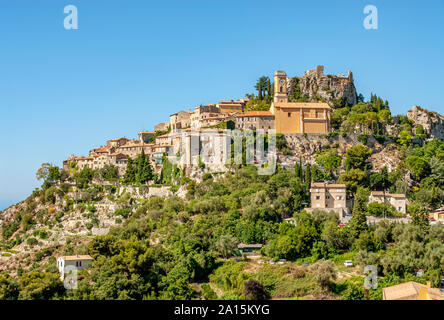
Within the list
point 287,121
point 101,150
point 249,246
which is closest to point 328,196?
point 249,246

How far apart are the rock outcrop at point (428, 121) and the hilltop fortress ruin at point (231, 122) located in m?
8.34

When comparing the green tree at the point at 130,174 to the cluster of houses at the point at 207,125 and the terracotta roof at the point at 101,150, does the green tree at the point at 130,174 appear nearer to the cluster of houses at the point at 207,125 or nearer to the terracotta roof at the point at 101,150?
the cluster of houses at the point at 207,125

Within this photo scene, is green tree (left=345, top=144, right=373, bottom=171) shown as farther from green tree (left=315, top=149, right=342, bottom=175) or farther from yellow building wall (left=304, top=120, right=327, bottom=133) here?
yellow building wall (left=304, top=120, right=327, bottom=133)

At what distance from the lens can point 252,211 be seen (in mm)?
49594

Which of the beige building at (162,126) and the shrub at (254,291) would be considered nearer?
Answer: the shrub at (254,291)

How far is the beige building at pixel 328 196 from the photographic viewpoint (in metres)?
52.1

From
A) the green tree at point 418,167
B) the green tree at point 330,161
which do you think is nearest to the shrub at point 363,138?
the green tree at point 330,161

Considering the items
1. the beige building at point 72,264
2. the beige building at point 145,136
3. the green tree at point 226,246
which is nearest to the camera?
the beige building at point 72,264

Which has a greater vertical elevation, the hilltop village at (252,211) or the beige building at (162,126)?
the beige building at (162,126)

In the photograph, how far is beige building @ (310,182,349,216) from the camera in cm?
5206

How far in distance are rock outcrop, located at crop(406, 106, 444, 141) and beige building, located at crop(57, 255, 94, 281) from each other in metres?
48.0

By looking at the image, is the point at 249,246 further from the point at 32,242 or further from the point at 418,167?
the point at 32,242

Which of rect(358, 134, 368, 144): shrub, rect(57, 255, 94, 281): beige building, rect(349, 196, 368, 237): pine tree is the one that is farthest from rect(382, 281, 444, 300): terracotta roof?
rect(358, 134, 368, 144): shrub
